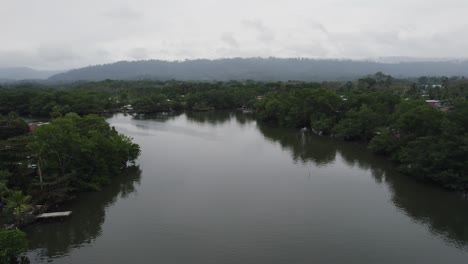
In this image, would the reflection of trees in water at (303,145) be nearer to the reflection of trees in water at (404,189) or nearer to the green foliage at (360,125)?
the reflection of trees in water at (404,189)

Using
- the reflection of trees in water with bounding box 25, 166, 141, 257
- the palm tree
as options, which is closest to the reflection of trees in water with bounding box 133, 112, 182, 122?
the reflection of trees in water with bounding box 25, 166, 141, 257

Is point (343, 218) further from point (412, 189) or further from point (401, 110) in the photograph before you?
point (401, 110)

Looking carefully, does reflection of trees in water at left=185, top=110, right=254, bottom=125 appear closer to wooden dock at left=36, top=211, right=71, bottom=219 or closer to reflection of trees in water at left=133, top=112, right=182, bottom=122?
reflection of trees in water at left=133, top=112, right=182, bottom=122

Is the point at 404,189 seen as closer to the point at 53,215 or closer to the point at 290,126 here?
the point at 53,215

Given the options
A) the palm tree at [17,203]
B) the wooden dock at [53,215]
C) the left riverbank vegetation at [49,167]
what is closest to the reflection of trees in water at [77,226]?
the wooden dock at [53,215]

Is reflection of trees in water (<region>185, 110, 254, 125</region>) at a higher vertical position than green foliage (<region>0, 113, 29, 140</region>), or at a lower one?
lower

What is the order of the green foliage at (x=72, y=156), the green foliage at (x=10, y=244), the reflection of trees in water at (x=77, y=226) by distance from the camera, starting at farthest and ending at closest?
the green foliage at (x=72, y=156) < the reflection of trees in water at (x=77, y=226) < the green foliage at (x=10, y=244)
